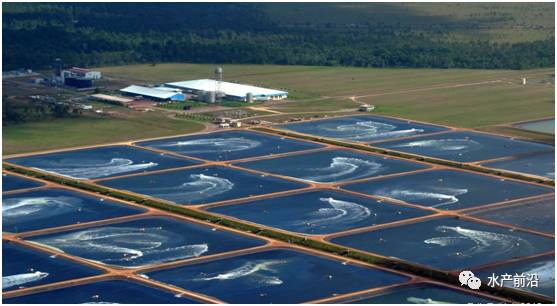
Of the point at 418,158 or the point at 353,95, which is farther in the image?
the point at 353,95

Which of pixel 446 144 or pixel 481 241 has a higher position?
pixel 446 144

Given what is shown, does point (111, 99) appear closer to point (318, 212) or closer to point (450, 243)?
point (318, 212)

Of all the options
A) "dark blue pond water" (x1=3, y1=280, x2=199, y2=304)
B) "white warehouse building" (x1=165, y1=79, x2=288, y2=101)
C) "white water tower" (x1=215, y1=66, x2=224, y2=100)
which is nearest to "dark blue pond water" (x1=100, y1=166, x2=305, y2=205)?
"dark blue pond water" (x1=3, y1=280, x2=199, y2=304)

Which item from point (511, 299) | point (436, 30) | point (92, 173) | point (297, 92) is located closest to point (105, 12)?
point (436, 30)

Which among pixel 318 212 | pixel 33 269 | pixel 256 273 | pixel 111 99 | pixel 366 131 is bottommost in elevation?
pixel 33 269

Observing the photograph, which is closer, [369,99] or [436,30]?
[369,99]

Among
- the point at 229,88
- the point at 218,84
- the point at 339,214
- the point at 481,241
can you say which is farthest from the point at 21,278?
the point at 229,88

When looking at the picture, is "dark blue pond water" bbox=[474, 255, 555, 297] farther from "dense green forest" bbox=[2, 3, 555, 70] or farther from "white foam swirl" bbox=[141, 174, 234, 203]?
"dense green forest" bbox=[2, 3, 555, 70]

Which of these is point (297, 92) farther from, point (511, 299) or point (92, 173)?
point (511, 299)
